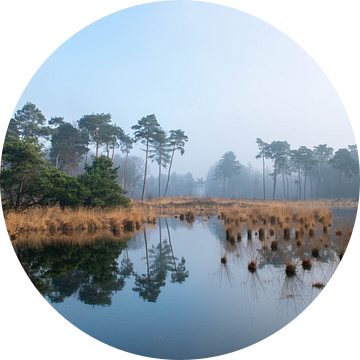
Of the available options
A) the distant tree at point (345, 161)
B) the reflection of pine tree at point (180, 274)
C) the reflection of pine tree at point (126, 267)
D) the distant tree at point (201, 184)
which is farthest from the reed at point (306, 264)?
the distant tree at point (201, 184)

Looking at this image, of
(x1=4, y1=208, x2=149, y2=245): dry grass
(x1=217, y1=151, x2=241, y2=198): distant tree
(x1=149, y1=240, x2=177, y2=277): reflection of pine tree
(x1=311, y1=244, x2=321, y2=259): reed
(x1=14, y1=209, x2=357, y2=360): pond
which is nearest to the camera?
(x1=14, y1=209, x2=357, y2=360): pond

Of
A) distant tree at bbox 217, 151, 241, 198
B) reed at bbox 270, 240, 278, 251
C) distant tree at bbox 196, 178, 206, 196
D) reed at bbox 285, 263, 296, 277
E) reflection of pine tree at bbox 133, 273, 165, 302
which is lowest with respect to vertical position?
reflection of pine tree at bbox 133, 273, 165, 302

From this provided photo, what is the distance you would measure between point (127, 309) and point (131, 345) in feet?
2.59

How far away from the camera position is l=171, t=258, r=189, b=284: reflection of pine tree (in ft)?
15.4

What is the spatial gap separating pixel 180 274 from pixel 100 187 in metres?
9.16

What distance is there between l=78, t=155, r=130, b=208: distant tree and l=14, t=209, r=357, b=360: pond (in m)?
5.94

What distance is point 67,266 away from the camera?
17.9ft

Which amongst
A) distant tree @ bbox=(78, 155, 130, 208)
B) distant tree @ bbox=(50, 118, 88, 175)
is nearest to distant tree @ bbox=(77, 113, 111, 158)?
distant tree @ bbox=(50, 118, 88, 175)

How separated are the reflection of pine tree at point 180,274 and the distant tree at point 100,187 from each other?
808 centimetres

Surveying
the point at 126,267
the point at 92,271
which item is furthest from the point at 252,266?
the point at 92,271

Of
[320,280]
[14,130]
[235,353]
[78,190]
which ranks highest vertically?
[14,130]

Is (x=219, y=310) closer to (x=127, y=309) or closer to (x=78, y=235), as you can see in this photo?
(x=127, y=309)

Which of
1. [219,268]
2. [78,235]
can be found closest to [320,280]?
[219,268]

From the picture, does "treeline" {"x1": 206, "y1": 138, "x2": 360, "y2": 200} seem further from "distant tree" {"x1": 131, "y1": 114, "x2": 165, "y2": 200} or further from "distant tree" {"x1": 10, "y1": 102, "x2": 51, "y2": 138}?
"distant tree" {"x1": 10, "y1": 102, "x2": 51, "y2": 138}
